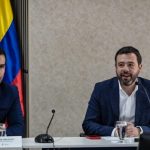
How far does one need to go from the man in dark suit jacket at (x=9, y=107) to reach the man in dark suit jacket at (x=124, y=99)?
1.65 feet

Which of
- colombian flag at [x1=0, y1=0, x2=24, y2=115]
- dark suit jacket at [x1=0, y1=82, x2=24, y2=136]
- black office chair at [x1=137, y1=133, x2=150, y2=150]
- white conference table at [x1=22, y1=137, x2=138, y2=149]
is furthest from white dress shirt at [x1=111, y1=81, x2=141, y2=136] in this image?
black office chair at [x1=137, y1=133, x2=150, y2=150]

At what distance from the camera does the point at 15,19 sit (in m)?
4.02

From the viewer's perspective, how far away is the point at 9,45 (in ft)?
12.6

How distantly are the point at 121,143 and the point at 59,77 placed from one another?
1916mm

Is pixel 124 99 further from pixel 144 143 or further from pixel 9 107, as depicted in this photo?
pixel 144 143

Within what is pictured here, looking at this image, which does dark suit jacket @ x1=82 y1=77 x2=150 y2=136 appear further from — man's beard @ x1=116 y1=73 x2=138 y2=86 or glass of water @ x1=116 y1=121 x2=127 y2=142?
glass of water @ x1=116 y1=121 x2=127 y2=142

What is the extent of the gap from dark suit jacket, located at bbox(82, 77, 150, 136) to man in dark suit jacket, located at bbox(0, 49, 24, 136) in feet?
1.65

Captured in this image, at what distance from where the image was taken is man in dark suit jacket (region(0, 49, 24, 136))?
282 cm

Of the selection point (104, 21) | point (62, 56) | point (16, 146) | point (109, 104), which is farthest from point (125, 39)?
point (16, 146)

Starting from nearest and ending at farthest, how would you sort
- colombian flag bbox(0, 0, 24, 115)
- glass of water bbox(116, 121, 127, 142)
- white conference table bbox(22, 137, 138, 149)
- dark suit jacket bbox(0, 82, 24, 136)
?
1. white conference table bbox(22, 137, 138, 149)
2. glass of water bbox(116, 121, 127, 142)
3. dark suit jacket bbox(0, 82, 24, 136)
4. colombian flag bbox(0, 0, 24, 115)

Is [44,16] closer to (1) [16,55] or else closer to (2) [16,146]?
(1) [16,55]

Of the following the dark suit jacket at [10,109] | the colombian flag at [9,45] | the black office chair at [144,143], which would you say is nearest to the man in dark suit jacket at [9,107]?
the dark suit jacket at [10,109]

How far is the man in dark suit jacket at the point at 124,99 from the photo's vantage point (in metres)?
2.85

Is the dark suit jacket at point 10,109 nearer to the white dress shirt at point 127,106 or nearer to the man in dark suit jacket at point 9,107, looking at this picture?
the man in dark suit jacket at point 9,107
